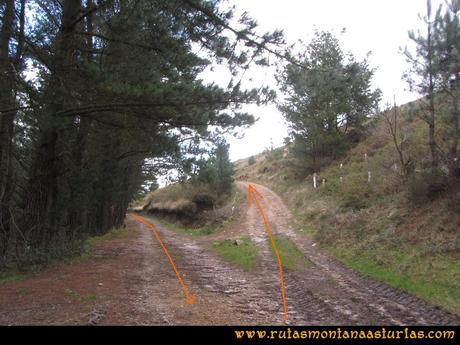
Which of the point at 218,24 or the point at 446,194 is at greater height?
the point at 218,24

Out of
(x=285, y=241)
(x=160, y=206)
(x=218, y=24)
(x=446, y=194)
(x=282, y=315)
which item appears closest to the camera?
(x=282, y=315)

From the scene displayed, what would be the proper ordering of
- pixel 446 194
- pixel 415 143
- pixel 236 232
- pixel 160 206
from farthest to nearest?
pixel 160 206
pixel 236 232
pixel 415 143
pixel 446 194

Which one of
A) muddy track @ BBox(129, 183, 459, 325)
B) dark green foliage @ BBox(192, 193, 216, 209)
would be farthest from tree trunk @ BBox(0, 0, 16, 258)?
dark green foliage @ BBox(192, 193, 216, 209)

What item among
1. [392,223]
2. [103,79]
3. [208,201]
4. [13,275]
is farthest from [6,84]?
[208,201]

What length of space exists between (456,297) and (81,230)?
12.1 meters

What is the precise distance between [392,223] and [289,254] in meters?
3.67

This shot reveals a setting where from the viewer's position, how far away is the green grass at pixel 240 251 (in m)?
12.3

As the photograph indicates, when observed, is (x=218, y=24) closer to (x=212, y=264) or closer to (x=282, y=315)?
(x=282, y=315)

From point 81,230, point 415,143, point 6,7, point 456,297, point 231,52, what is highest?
point 6,7

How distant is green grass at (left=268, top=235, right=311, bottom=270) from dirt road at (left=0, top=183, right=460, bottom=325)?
0.31 metres

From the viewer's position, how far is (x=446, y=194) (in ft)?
38.4

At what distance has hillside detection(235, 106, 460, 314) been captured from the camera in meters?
8.75

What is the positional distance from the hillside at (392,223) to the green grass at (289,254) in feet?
3.59

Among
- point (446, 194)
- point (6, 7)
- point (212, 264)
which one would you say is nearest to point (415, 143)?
point (446, 194)
